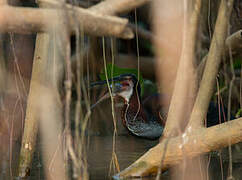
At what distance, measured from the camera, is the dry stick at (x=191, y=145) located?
3.73 m

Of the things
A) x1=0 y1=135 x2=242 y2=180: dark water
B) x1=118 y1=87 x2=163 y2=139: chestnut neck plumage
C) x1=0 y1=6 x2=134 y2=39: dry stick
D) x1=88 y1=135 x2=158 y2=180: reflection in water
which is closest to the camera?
x1=0 y1=6 x2=134 y2=39: dry stick

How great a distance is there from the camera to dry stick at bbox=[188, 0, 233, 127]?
370cm

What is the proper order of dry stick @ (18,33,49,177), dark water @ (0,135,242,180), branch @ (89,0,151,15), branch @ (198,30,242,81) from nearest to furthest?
branch @ (89,0,151,15) < dry stick @ (18,33,49,177) < dark water @ (0,135,242,180) < branch @ (198,30,242,81)

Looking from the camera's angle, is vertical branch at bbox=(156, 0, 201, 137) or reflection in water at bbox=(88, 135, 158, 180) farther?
reflection in water at bbox=(88, 135, 158, 180)

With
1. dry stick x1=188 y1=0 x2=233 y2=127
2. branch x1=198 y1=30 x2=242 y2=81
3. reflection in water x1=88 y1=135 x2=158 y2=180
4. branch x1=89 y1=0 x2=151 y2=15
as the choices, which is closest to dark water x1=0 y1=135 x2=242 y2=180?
reflection in water x1=88 y1=135 x2=158 y2=180

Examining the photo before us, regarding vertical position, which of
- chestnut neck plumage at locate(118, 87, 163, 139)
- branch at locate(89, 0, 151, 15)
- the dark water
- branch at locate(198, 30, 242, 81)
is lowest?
the dark water

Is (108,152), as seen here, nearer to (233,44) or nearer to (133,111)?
(133,111)

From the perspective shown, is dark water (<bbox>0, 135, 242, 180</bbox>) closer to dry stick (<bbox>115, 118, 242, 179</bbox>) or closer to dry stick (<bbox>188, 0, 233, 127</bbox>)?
dry stick (<bbox>115, 118, 242, 179</bbox>)

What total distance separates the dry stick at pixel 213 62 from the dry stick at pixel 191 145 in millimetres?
106

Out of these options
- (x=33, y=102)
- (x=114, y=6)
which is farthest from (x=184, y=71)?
(x=33, y=102)

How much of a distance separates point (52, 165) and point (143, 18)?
458 centimetres

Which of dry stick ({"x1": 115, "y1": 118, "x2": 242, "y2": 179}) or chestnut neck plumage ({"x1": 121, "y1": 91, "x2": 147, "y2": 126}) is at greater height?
chestnut neck plumage ({"x1": 121, "y1": 91, "x2": 147, "y2": 126})

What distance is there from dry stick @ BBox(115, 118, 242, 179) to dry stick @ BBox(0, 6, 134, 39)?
1372mm

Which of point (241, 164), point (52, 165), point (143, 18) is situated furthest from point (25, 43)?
point (241, 164)
